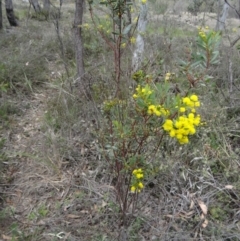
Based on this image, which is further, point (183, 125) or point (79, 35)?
point (79, 35)

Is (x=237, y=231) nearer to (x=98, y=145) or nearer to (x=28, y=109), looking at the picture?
(x=98, y=145)

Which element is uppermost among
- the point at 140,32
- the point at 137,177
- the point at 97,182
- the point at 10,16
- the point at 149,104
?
the point at 149,104

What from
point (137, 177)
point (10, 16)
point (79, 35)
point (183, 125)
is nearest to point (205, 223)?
point (137, 177)

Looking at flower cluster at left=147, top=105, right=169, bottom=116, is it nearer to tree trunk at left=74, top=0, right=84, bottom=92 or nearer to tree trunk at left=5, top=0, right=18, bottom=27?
tree trunk at left=74, top=0, right=84, bottom=92

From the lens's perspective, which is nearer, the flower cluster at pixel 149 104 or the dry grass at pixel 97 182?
the flower cluster at pixel 149 104

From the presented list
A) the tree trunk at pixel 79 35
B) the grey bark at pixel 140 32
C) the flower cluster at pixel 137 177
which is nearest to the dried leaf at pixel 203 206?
the flower cluster at pixel 137 177

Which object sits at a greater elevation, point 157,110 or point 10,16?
point 157,110

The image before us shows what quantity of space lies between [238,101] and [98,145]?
1642 millimetres

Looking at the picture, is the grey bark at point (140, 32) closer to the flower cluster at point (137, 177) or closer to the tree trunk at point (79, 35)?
the tree trunk at point (79, 35)

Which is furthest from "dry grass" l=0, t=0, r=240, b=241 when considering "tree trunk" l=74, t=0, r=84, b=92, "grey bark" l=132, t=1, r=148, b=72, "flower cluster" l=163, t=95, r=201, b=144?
"flower cluster" l=163, t=95, r=201, b=144

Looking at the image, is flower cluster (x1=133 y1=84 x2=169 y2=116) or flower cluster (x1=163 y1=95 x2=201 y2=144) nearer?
flower cluster (x1=163 y1=95 x2=201 y2=144)

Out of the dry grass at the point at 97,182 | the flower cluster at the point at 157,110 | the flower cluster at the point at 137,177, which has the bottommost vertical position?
the dry grass at the point at 97,182

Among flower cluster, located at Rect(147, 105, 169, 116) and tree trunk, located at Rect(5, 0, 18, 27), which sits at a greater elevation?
flower cluster, located at Rect(147, 105, 169, 116)

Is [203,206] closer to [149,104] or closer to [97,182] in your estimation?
[97,182]
